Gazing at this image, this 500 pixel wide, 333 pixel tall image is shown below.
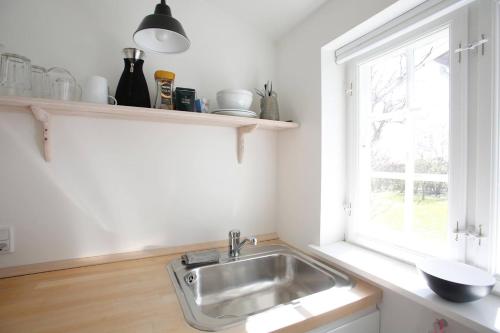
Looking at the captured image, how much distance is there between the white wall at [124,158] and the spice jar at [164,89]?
14cm

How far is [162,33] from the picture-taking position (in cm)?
95

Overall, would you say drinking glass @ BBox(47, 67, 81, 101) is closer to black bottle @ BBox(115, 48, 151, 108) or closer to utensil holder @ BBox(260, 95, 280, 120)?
black bottle @ BBox(115, 48, 151, 108)

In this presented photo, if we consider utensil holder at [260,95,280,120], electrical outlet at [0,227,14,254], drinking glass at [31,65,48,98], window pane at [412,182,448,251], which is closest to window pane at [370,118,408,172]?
window pane at [412,182,448,251]

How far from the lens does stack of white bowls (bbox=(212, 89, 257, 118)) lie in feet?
4.24

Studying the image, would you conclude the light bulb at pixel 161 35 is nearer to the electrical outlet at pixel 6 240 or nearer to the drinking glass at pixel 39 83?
the drinking glass at pixel 39 83

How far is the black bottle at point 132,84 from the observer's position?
3.74 feet

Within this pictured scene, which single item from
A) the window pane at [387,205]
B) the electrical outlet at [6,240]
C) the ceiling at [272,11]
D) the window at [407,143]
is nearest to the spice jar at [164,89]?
the ceiling at [272,11]

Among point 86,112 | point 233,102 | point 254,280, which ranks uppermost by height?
point 233,102

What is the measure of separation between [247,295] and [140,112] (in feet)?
3.65

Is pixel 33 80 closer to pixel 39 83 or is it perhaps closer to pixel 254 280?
pixel 39 83

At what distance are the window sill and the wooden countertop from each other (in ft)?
0.27

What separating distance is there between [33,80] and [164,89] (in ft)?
1.91

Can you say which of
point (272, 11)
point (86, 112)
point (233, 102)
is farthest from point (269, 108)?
point (86, 112)

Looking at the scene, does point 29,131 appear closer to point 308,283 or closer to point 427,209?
point 308,283
